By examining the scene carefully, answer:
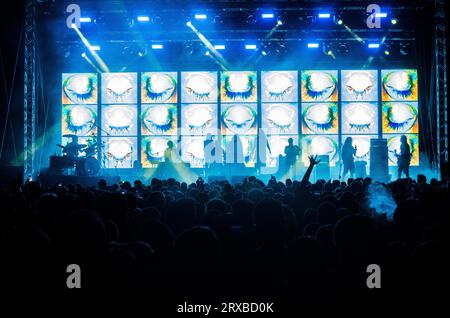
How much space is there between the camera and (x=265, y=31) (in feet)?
61.3

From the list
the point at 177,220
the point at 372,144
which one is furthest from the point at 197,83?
the point at 177,220

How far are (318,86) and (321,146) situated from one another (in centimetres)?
256

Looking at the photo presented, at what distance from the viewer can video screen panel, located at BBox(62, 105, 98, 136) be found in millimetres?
20172

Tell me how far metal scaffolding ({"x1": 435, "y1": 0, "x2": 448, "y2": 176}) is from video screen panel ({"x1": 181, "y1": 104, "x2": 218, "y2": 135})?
28.4 feet

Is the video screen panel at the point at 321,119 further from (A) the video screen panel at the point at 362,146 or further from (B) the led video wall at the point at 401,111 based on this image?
(B) the led video wall at the point at 401,111

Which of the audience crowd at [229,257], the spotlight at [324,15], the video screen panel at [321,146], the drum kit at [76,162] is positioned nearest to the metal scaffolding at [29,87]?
the drum kit at [76,162]

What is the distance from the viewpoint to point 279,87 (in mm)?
20062

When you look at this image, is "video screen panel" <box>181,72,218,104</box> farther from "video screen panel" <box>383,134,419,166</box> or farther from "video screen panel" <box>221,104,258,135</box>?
"video screen panel" <box>383,134,419,166</box>

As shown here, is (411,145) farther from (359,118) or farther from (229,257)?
(229,257)

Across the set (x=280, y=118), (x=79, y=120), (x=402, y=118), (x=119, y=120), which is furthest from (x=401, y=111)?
(x=79, y=120)

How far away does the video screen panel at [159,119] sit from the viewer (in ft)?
65.8

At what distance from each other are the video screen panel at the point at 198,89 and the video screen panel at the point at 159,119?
75 cm

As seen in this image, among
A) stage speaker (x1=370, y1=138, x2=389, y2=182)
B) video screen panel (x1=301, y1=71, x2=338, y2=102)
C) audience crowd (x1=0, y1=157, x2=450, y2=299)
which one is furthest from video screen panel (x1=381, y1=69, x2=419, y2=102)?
audience crowd (x1=0, y1=157, x2=450, y2=299)
